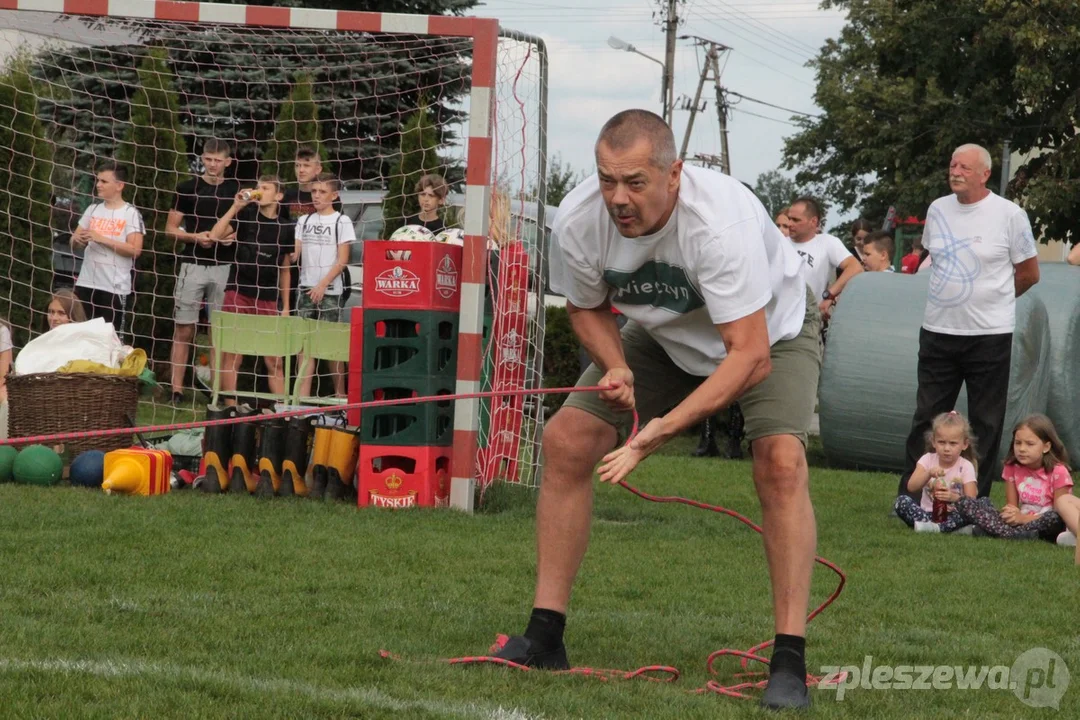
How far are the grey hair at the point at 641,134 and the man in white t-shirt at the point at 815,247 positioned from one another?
7.15m

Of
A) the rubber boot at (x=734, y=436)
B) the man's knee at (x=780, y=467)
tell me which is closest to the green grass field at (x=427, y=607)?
the man's knee at (x=780, y=467)

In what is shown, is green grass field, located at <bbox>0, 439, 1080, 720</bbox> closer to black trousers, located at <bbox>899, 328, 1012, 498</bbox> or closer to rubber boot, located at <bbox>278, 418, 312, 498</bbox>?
rubber boot, located at <bbox>278, 418, 312, 498</bbox>

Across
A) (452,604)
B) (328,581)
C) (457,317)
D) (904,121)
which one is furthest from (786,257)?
(904,121)

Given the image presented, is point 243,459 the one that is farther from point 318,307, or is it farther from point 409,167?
point 409,167

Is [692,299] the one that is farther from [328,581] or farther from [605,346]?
[328,581]

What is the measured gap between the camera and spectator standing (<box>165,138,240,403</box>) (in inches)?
426

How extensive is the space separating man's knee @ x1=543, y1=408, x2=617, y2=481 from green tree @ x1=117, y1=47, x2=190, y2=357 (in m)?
8.55

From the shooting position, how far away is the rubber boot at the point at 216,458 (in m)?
8.77

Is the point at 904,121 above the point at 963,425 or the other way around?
above

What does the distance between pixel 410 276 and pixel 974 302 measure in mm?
3395

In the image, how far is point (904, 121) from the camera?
108 ft

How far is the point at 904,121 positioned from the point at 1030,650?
29381 millimetres

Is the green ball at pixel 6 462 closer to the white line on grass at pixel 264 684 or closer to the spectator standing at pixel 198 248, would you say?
the spectator standing at pixel 198 248

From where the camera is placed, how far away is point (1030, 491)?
8516 mm
